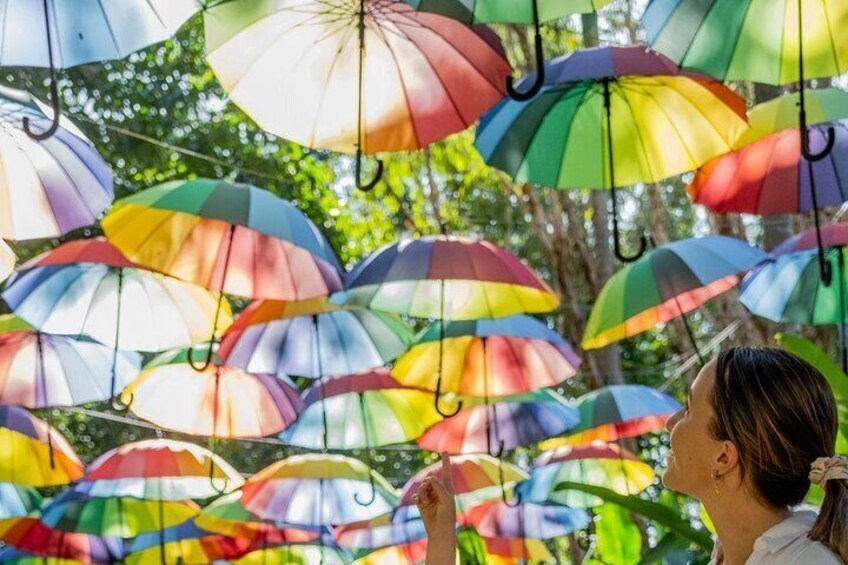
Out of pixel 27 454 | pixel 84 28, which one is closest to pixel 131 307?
pixel 27 454

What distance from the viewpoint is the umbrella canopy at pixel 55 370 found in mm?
8977

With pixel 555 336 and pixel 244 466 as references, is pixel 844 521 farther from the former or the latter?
pixel 244 466

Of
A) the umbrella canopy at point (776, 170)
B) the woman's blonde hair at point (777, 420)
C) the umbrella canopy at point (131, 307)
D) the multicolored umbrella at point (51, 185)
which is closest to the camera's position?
the woman's blonde hair at point (777, 420)

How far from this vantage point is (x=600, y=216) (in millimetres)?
13180

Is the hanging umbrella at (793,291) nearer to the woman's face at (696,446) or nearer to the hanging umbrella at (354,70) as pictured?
the hanging umbrella at (354,70)

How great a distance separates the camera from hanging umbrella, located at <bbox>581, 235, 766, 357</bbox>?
7066 mm

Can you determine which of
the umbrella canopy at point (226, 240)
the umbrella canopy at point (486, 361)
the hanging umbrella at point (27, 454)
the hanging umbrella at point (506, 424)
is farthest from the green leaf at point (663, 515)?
the hanging umbrella at point (27, 454)

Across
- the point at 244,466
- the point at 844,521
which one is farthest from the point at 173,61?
the point at 844,521

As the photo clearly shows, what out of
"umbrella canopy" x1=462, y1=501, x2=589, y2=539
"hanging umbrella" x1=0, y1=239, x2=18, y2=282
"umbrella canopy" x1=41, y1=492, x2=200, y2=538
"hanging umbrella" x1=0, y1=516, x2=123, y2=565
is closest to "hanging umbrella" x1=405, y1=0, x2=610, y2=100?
"hanging umbrella" x1=0, y1=239, x2=18, y2=282

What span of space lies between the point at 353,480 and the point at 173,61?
816 cm

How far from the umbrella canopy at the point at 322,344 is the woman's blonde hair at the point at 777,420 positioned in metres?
5.70

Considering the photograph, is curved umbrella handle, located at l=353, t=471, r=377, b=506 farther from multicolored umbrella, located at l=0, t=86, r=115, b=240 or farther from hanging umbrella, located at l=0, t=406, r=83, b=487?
multicolored umbrella, located at l=0, t=86, r=115, b=240

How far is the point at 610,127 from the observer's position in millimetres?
6023

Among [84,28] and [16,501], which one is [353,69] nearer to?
[84,28]
